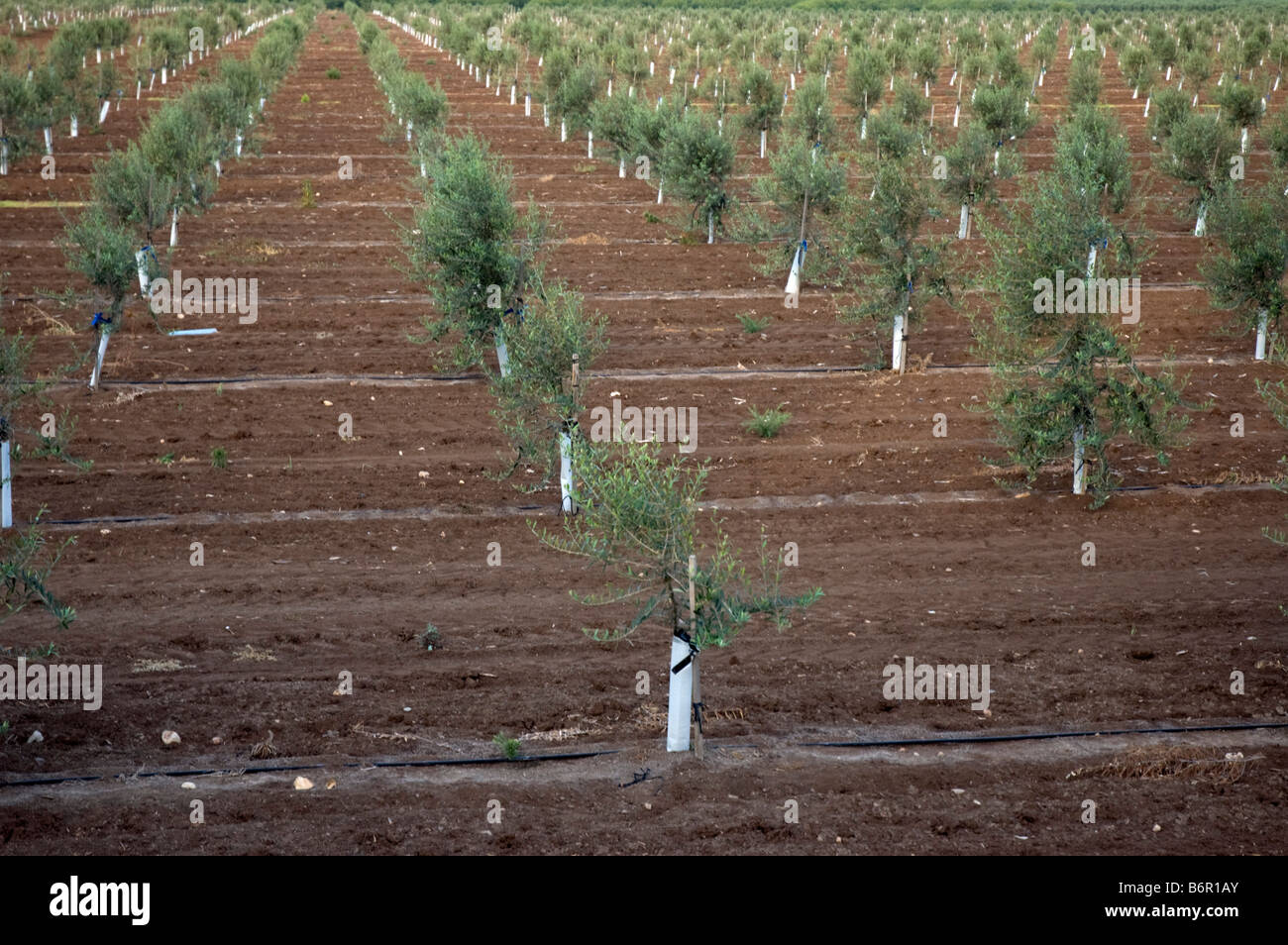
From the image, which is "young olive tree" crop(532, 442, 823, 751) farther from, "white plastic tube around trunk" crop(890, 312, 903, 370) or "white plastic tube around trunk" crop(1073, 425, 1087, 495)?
"white plastic tube around trunk" crop(890, 312, 903, 370)

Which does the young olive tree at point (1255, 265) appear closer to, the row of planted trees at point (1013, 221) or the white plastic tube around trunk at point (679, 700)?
the row of planted trees at point (1013, 221)

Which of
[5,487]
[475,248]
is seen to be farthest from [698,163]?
[5,487]

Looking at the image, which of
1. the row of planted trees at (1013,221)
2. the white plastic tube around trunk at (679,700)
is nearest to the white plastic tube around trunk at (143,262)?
the row of planted trees at (1013,221)

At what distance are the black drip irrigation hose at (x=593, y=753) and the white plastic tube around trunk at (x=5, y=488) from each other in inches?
267

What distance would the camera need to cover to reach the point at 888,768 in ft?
35.1

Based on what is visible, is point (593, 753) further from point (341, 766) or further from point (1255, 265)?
point (1255, 265)

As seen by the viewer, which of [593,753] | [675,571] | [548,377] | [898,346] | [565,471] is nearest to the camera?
[675,571]

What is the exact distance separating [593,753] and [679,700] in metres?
0.91

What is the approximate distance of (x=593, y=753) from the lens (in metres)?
10.9

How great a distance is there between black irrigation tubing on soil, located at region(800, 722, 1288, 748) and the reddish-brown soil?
0.11 meters

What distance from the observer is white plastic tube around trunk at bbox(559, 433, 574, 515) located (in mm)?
16422

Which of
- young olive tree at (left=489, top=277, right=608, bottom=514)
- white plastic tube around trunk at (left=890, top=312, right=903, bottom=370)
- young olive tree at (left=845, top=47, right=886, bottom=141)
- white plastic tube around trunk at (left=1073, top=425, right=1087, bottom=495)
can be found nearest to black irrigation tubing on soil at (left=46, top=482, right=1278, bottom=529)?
white plastic tube around trunk at (left=1073, top=425, right=1087, bottom=495)

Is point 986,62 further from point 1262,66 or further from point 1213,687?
point 1213,687

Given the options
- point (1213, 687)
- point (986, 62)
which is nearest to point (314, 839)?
point (1213, 687)
